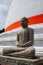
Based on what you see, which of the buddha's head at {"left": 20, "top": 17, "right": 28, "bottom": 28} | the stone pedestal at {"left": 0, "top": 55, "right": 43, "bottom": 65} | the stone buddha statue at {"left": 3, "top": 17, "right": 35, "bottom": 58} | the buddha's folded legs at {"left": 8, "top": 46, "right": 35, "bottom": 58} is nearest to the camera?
the stone pedestal at {"left": 0, "top": 55, "right": 43, "bottom": 65}

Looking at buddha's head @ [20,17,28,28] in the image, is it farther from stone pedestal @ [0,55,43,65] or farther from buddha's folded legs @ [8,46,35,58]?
stone pedestal @ [0,55,43,65]

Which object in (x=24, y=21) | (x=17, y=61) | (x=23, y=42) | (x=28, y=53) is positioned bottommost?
(x=17, y=61)

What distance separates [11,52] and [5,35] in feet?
11.7

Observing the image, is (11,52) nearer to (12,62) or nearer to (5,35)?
(12,62)

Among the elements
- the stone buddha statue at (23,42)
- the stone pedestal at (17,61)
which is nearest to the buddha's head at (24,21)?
the stone buddha statue at (23,42)

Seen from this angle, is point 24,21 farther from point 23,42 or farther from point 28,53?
point 28,53

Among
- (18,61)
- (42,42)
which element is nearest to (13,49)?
(18,61)

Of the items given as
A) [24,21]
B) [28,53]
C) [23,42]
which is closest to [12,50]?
[23,42]

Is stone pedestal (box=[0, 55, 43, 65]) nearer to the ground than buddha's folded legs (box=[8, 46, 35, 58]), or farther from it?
nearer to the ground

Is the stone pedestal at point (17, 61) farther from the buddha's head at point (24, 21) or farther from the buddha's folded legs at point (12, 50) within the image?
the buddha's head at point (24, 21)

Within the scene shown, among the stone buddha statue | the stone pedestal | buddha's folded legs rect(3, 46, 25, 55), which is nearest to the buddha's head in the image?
the stone buddha statue

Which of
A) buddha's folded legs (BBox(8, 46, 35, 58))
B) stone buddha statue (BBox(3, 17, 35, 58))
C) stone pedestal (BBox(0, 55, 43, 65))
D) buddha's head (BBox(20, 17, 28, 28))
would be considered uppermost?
buddha's head (BBox(20, 17, 28, 28))

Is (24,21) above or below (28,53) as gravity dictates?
above

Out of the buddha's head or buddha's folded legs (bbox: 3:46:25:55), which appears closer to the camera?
buddha's folded legs (bbox: 3:46:25:55)
